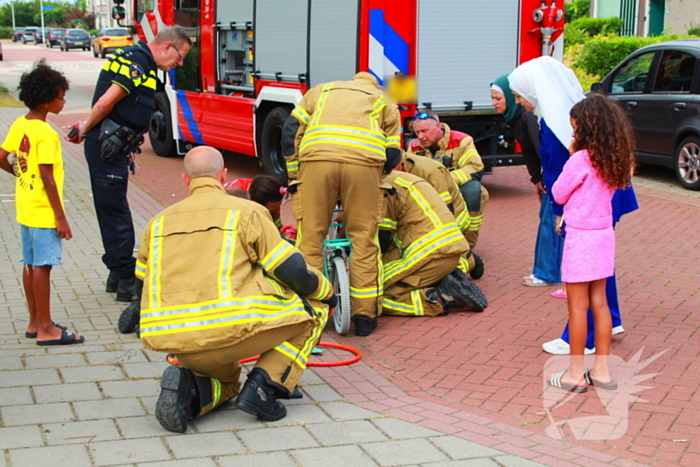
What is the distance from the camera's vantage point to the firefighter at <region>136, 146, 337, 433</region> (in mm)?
3645

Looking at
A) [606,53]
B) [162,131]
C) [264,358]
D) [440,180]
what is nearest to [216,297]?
[264,358]

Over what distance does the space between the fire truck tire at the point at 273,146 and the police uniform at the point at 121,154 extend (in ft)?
14.9

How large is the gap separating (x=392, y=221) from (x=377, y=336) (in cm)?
88

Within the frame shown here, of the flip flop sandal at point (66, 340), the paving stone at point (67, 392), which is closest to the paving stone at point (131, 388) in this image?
the paving stone at point (67, 392)

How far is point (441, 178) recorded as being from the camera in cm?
657

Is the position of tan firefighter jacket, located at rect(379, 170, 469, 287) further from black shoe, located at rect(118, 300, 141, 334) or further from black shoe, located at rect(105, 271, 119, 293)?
black shoe, located at rect(105, 271, 119, 293)

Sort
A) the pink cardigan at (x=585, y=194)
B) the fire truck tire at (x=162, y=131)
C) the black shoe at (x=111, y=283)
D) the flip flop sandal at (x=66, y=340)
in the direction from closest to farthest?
the pink cardigan at (x=585, y=194) < the flip flop sandal at (x=66, y=340) < the black shoe at (x=111, y=283) < the fire truck tire at (x=162, y=131)

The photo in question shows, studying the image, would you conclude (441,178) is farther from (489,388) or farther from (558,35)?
(558,35)

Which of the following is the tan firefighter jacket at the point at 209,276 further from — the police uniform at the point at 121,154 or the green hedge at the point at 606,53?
the green hedge at the point at 606,53

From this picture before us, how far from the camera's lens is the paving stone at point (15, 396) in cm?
412

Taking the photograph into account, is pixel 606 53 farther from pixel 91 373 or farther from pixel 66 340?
pixel 91 373

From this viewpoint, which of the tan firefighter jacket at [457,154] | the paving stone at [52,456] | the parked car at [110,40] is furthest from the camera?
the parked car at [110,40]

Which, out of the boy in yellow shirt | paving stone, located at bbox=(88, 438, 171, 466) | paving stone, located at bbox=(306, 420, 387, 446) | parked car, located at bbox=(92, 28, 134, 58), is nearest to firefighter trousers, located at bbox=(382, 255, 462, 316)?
paving stone, located at bbox=(306, 420, 387, 446)

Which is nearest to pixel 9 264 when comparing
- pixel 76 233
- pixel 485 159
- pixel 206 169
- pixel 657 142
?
pixel 76 233
